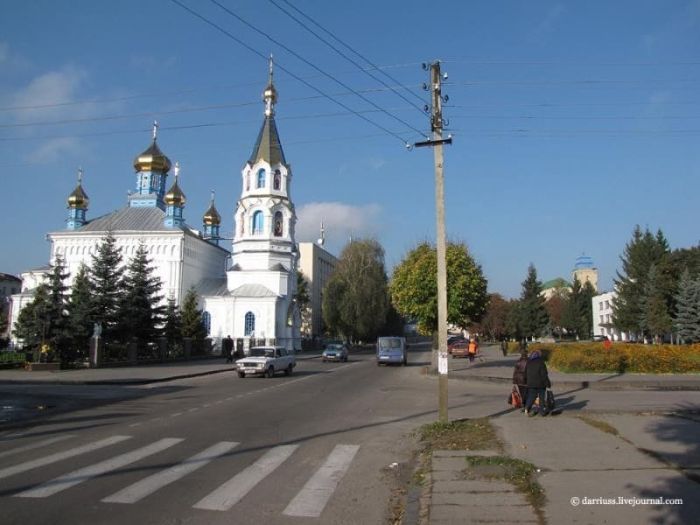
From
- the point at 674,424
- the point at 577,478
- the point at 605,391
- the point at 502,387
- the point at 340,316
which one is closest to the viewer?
the point at 577,478

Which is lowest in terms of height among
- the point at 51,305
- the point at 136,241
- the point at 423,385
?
the point at 423,385

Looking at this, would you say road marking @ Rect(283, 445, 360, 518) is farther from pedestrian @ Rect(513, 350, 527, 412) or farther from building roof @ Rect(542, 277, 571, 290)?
building roof @ Rect(542, 277, 571, 290)

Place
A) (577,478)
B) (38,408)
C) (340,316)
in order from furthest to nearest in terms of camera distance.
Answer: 1. (340,316)
2. (38,408)
3. (577,478)

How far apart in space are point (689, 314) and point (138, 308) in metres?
45.8

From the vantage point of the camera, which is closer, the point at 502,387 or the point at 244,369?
the point at 502,387

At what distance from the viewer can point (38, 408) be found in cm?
1570

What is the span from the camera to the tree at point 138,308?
126ft

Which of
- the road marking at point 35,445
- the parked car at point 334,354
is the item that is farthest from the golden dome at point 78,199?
the road marking at point 35,445

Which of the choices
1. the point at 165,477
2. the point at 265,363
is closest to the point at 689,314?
the point at 265,363

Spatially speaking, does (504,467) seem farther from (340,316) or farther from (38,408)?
(340,316)

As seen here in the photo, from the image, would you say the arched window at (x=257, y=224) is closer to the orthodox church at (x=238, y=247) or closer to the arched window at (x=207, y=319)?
the orthodox church at (x=238, y=247)

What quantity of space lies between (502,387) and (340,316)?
162ft

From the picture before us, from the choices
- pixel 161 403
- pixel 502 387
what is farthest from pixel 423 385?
pixel 161 403

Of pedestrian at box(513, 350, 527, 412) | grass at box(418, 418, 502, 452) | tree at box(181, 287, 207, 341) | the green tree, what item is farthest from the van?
grass at box(418, 418, 502, 452)
